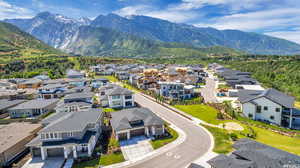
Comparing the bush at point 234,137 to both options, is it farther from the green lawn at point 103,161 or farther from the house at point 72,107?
the house at point 72,107

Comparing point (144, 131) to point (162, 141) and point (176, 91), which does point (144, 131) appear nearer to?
point (162, 141)

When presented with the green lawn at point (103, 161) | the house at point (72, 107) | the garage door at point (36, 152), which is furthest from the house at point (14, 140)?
the green lawn at point (103, 161)

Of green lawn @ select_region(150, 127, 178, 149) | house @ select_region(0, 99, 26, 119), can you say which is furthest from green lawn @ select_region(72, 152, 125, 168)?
house @ select_region(0, 99, 26, 119)

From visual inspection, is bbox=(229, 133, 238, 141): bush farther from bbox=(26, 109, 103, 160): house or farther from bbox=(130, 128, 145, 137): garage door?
bbox=(26, 109, 103, 160): house

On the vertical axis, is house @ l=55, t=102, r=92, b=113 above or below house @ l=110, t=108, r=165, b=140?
above

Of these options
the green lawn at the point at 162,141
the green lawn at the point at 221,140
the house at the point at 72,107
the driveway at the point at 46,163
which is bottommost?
the driveway at the point at 46,163

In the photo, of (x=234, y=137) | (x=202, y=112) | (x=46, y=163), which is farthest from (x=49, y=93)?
(x=234, y=137)

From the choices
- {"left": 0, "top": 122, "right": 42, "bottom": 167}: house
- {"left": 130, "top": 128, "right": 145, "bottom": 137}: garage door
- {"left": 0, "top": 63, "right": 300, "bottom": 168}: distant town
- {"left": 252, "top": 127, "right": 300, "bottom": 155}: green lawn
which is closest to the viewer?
{"left": 0, "top": 63, "right": 300, "bottom": 168}: distant town
